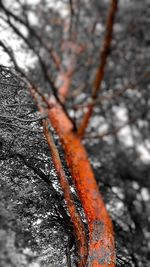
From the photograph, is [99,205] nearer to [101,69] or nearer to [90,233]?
[90,233]

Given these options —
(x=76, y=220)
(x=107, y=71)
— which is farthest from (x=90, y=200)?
(x=107, y=71)

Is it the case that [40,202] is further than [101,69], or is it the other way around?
[101,69]

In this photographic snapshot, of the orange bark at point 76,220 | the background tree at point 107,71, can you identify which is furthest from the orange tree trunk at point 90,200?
the background tree at point 107,71

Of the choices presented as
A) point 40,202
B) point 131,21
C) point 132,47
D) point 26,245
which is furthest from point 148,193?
point 26,245

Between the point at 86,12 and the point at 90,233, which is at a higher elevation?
the point at 86,12

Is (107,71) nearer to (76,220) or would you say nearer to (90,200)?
(90,200)

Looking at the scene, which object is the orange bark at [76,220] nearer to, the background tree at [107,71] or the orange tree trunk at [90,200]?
the orange tree trunk at [90,200]

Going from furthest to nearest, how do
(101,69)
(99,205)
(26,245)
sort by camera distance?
(101,69)
(99,205)
(26,245)

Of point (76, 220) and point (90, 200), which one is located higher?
point (90, 200)
